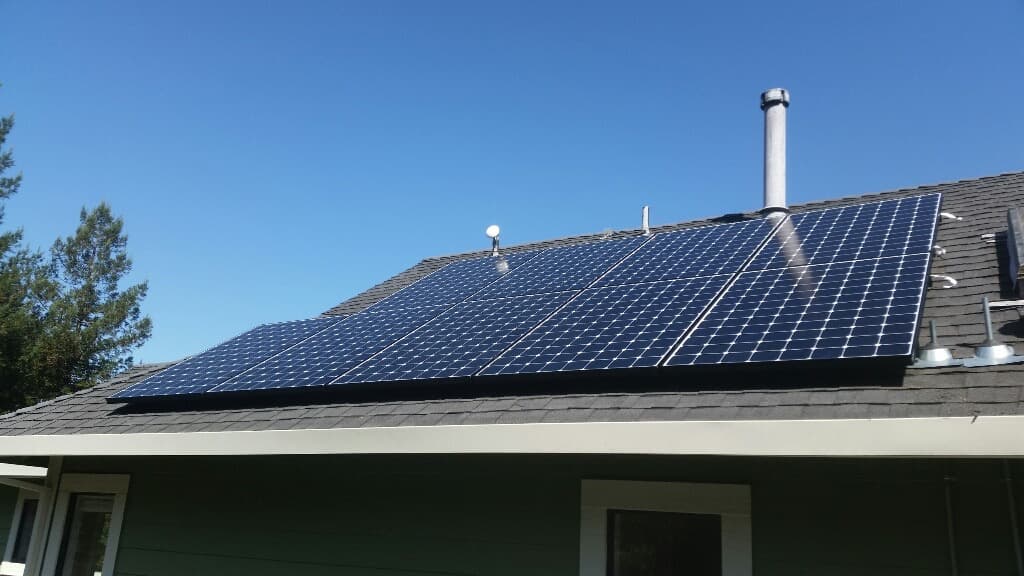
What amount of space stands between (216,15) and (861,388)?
1163 centimetres

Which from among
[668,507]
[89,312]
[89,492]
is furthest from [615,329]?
[89,312]

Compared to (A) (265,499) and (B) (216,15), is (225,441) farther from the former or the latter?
(B) (216,15)

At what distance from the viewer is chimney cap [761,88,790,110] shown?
11.4 meters

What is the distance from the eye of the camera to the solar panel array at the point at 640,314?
548 centimetres

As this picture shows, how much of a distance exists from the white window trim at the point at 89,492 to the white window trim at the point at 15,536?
1.18m

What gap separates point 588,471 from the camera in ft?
19.4

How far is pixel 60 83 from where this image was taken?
15.8 m

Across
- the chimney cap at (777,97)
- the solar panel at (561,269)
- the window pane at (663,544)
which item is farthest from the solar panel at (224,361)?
the chimney cap at (777,97)

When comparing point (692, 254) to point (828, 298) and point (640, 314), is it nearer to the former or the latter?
point (640, 314)

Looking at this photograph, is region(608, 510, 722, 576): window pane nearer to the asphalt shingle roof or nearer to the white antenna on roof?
the asphalt shingle roof

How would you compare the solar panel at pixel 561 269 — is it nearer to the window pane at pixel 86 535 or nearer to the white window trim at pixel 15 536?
the window pane at pixel 86 535

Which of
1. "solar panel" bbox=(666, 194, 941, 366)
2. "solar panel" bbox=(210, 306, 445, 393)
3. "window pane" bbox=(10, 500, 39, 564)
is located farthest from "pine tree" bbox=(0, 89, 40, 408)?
"solar panel" bbox=(666, 194, 941, 366)

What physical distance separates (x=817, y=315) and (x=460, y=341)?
3.05 m

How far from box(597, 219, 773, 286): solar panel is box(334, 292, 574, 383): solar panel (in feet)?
2.74
